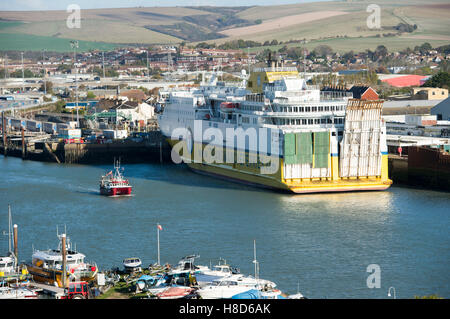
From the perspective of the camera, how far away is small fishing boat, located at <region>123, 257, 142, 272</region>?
1673 cm

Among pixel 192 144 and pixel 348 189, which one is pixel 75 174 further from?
pixel 348 189

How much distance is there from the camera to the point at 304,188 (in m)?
26.4

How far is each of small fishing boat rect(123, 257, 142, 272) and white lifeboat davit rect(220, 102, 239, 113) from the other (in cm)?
1416

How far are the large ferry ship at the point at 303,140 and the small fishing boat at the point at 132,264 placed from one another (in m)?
9.98

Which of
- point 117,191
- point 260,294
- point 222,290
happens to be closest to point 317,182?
point 117,191

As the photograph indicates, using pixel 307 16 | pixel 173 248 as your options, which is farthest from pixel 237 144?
pixel 307 16

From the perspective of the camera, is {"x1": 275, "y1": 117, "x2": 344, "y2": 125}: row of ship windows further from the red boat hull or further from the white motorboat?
the white motorboat

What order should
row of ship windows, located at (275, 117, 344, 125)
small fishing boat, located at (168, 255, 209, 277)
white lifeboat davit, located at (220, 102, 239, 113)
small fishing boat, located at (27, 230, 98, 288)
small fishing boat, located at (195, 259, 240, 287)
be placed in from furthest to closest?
white lifeboat davit, located at (220, 102, 239, 113), row of ship windows, located at (275, 117, 344, 125), small fishing boat, located at (27, 230, 98, 288), small fishing boat, located at (168, 255, 209, 277), small fishing boat, located at (195, 259, 240, 287)

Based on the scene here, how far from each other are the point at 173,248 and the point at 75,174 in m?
13.7

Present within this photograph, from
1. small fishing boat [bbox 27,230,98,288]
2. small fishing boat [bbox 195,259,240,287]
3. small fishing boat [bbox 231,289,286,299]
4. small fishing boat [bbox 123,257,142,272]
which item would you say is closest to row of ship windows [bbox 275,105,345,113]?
small fishing boat [bbox 195,259,240,287]

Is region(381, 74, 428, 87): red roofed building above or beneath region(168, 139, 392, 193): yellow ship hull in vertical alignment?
above

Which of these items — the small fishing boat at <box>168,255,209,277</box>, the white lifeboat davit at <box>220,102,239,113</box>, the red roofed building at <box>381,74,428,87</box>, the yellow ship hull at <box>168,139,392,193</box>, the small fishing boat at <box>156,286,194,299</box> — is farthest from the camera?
the red roofed building at <box>381,74,428,87</box>

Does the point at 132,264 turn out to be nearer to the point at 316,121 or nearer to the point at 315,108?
the point at 316,121

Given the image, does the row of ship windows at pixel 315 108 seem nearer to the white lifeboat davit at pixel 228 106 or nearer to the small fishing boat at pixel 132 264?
the white lifeboat davit at pixel 228 106
